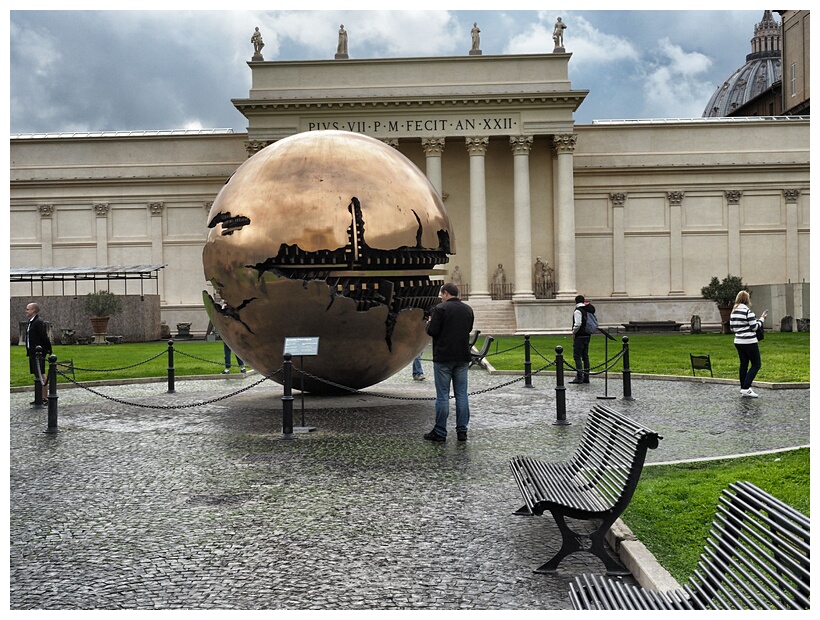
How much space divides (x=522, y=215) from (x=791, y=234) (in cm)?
1709

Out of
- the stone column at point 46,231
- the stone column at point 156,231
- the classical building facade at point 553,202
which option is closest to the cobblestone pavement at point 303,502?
the classical building facade at point 553,202

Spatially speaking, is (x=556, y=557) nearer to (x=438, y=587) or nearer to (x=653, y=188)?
(x=438, y=587)

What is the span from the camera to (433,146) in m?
→ 50.3

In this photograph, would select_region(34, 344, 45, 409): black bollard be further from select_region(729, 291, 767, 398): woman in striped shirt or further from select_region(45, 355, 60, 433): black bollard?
select_region(729, 291, 767, 398): woman in striped shirt

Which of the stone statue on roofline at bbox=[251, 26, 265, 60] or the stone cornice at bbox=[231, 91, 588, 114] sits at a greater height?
the stone statue on roofline at bbox=[251, 26, 265, 60]

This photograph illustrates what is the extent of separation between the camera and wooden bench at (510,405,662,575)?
5.89 meters

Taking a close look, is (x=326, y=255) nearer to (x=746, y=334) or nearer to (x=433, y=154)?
(x=746, y=334)

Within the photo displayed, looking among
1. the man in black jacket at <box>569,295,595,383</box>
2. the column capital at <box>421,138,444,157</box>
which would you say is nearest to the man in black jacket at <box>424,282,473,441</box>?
the man in black jacket at <box>569,295,595,383</box>

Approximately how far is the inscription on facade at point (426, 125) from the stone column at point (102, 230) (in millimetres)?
13967

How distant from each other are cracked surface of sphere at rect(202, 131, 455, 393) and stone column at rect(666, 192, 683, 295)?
145ft

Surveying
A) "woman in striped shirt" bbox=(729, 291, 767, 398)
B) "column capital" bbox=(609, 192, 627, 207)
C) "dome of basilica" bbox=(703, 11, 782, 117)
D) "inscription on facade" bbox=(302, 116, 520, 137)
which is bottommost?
"woman in striped shirt" bbox=(729, 291, 767, 398)

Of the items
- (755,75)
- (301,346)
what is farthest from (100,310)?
(755,75)

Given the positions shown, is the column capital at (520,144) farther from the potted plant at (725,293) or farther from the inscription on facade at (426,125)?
the potted plant at (725,293)

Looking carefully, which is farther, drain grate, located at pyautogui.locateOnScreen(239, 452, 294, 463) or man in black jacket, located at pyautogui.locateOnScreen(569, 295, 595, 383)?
man in black jacket, located at pyautogui.locateOnScreen(569, 295, 595, 383)
